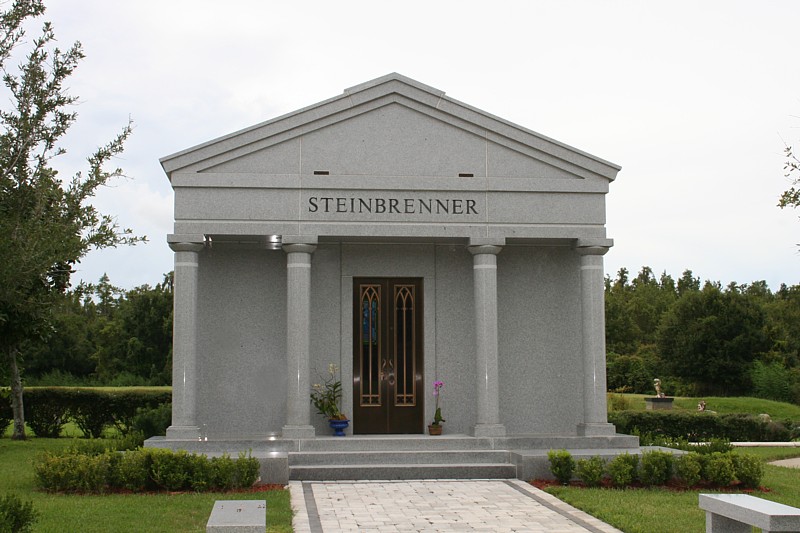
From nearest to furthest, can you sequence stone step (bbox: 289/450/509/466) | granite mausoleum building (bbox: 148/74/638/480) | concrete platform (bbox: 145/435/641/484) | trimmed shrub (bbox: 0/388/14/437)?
concrete platform (bbox: 145/435/641/484) → stone step (bbox: 289/450/509/466) → granite mausoleum building (bbox: 148/74/638/480) → trimmed shrub (bbox: 0/388/14/437)

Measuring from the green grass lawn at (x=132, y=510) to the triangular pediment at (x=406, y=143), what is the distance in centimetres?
697

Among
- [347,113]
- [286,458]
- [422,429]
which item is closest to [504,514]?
[286,458]

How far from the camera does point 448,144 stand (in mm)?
18156

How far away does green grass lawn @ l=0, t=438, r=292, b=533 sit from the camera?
11078 mm

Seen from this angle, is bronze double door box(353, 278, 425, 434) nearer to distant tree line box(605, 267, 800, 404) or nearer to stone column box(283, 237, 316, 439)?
stone column box(283, 237, 316, 439)

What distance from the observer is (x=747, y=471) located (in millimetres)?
14672

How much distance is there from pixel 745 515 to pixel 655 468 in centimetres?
600

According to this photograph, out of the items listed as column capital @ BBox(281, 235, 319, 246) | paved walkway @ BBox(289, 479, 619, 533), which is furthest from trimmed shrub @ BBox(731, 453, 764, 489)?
column capital @ BBox(281, 235, 319, 246)

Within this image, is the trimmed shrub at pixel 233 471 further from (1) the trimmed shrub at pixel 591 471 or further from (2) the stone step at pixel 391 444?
(1) the trimmed shrub at pixel 591 471

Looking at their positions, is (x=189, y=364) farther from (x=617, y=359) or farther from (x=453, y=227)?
(x=617, y=359)

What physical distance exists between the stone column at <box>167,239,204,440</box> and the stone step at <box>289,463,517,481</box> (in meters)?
2.48

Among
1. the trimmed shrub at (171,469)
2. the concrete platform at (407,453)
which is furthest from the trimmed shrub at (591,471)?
the trimmed shrub at (171,469)

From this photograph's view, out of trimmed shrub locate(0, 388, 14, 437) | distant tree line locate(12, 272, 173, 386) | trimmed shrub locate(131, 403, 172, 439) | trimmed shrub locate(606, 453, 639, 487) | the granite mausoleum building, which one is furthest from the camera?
distant tree line locate(12, 272, 173, 386)

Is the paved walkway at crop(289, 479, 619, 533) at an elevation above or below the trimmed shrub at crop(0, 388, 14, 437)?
below
